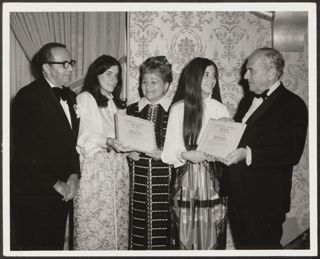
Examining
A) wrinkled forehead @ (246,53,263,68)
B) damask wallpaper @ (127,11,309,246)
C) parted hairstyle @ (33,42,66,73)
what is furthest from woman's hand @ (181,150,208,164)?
parted hairstyle @ (33,42,66,73)

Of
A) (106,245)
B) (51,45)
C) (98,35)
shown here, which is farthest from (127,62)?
(106,245)

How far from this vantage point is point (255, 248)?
9.03 feet

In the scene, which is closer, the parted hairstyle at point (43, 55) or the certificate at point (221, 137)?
the certificate at point (221, 137)

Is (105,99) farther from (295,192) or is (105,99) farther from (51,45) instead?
(295,192)

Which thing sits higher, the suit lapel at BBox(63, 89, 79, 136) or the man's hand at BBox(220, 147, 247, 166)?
the suit lapel at BBox(63, 89, 79, 136)

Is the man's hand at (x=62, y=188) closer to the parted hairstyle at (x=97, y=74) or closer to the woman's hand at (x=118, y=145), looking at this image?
the woman's hand at (x=118, y=145)

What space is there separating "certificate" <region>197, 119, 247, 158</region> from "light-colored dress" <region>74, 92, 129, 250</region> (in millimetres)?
549

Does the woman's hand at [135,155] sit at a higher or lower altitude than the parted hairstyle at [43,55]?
lower

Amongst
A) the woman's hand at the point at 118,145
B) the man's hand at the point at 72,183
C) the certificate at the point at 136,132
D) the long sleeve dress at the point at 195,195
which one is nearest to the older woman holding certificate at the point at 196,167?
the long sleeve dress at the point at 195,195

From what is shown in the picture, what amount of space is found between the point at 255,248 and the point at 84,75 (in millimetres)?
1438

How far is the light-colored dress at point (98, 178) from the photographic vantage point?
276cm

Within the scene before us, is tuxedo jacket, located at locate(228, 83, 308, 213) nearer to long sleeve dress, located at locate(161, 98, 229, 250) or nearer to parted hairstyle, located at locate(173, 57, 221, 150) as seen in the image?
long sleeve dress, located at locate(161, 98, 229, 250)

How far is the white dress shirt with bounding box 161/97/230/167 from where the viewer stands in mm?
2750

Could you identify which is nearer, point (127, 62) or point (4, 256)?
point (4, 256)
